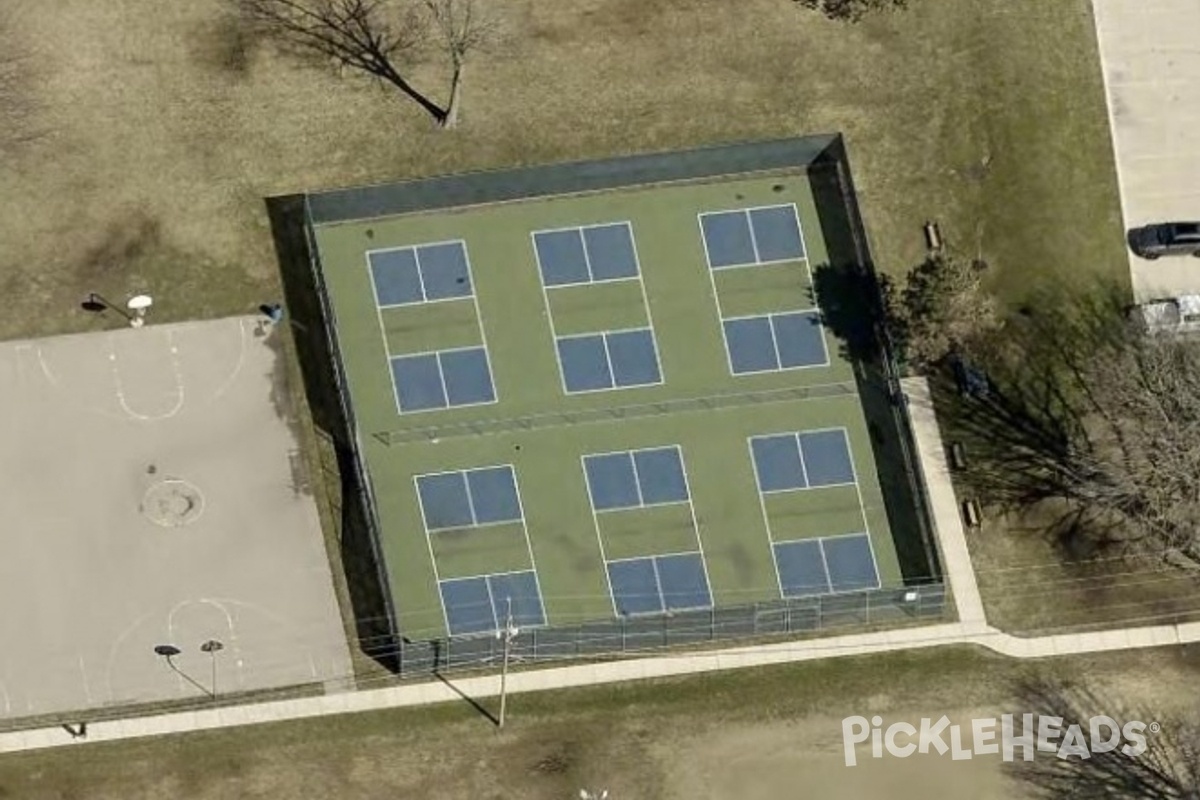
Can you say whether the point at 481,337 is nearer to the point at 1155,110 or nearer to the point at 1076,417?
the point at 1076,417

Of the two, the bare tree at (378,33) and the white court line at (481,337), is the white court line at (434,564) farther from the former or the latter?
the bare tree at (378,33)

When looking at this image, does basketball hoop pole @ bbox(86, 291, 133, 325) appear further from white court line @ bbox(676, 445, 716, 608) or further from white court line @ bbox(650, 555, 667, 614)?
white court line @ bbox(650, 555, 667, 614)

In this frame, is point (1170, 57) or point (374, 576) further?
point (1170, 57)

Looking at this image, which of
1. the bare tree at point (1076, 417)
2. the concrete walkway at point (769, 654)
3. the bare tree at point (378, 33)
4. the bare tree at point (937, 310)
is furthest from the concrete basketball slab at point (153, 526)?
the bare tree at point (1076, 417)

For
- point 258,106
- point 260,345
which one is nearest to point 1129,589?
point 260,345

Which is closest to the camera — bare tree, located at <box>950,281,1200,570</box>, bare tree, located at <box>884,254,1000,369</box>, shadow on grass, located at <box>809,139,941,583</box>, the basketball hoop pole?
bare tree, located at <box>884,254,1000,369</box>

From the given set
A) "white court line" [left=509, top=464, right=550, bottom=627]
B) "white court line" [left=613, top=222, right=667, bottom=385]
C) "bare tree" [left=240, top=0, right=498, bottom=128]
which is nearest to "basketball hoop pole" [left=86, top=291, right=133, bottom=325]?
"bare tree" [left=240, top=0, right=498, bottom=128]

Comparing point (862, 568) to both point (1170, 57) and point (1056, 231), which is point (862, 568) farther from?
point (1170, 57)
